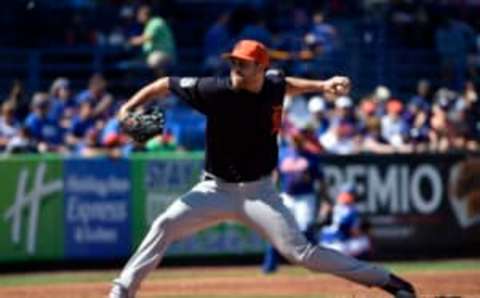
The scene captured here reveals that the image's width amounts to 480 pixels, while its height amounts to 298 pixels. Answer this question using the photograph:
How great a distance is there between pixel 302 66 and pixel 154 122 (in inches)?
494

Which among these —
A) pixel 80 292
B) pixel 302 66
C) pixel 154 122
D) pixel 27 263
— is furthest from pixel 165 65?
pixel 154 122

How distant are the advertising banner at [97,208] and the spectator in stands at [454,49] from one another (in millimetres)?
7744

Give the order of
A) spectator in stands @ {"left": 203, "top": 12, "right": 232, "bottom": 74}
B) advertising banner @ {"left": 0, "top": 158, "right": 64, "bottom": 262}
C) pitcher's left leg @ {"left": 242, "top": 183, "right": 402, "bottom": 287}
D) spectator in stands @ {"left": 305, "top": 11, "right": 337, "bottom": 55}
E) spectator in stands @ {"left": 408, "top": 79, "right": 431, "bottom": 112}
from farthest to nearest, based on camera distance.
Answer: spectator in stands @ {"left": 305, "top": 11, "right": 337, "bottom": 55} → spectator in stands @ {"left": 203, "top": 12, "right": 232, "bottom": 74} → spectator in stands @ {"left": 408, "top": 79, "right": 431, "bottom": 112} → advertising banner @ {"left": 0, "top": 158, "right": 64, "bottom": 262} → pitcher's left leg @ {"left": 242, "top": 183, "right": 402, "bottom": 287}

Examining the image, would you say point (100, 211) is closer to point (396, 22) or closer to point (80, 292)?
point (80, 292)

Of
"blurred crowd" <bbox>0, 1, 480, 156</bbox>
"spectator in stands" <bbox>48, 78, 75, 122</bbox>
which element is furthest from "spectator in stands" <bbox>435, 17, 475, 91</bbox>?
"spectator in stands" <bbox>48, 78, 75, 122</bbox>

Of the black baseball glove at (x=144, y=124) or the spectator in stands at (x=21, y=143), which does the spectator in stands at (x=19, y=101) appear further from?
the black baseball glove at (x=144, y=124)

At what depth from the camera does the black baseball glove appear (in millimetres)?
10766

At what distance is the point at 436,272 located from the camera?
17.3m

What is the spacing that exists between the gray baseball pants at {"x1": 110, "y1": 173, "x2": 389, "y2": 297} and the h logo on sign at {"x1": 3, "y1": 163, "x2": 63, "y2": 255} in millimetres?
8379

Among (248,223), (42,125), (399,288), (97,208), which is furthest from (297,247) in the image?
(42,125)

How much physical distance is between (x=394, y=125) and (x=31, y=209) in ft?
20.9

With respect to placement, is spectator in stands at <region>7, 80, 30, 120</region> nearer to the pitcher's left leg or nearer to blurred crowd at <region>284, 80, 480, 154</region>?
blurred crowd at <region>284, 80, 480, 154</region>

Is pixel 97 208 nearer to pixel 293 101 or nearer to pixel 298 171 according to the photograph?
pixel 298 171

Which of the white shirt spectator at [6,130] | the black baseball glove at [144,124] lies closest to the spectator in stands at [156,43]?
the white shirt spectator at [6,130]
